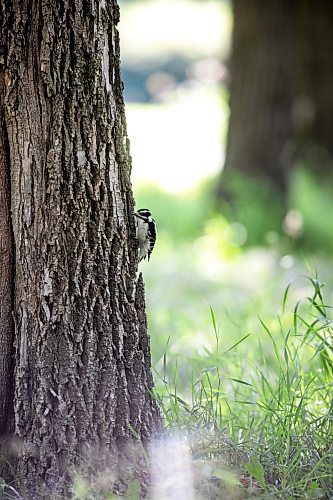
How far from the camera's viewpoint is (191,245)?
7938 mm

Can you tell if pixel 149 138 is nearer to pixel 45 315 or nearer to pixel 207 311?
pixel 207 311

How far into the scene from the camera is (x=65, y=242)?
8.34ft

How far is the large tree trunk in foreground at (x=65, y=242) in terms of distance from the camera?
2.49m

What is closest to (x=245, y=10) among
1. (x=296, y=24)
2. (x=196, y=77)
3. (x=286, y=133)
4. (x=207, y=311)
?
(x=296, y=24)

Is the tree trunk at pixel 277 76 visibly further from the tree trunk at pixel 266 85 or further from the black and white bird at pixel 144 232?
the black and white bird at pixel 144 232

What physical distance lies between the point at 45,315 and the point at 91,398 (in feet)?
0.94

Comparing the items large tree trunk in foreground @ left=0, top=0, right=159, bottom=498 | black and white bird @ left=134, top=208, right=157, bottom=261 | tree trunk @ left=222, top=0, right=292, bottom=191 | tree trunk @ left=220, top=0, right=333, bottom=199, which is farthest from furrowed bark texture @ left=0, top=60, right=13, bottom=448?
tree trunk @ left=222, top=0, right=292, bottom=191

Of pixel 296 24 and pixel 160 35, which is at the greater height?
pixel 160 35

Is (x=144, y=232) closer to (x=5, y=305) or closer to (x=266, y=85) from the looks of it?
(x=5, y=305)

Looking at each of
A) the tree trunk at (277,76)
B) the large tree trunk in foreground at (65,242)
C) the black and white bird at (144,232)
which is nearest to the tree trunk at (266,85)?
the tree trunk at (277,76)

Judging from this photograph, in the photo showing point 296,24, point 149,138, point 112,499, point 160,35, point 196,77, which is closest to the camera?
point 112,499

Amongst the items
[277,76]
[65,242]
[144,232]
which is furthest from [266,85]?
[65,242]

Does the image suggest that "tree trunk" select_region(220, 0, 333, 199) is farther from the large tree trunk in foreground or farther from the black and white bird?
the large tree trunk in foreground

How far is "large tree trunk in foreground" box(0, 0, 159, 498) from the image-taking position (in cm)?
249
